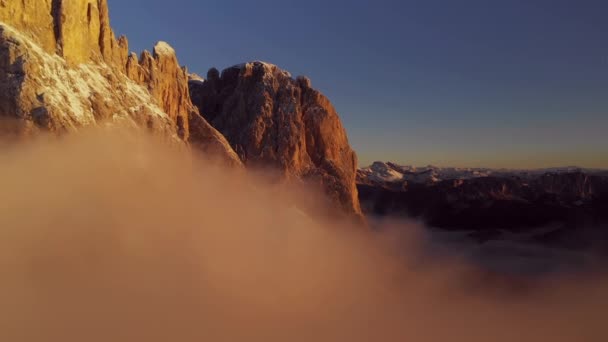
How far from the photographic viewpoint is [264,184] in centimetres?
12481

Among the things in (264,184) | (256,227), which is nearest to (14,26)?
(256,227)

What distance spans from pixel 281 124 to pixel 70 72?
74860mm

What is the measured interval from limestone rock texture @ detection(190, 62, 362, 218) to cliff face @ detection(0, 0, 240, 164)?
45851mm

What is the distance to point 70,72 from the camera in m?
60.4

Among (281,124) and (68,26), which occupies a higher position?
(68,26)

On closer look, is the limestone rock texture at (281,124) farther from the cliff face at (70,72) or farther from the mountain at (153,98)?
the cliff face at (70,72)

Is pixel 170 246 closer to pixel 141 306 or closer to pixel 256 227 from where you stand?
pixel 141 306

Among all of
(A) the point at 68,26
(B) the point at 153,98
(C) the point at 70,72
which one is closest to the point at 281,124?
(B) the point at 153,98

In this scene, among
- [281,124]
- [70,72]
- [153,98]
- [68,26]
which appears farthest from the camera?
[281,124]

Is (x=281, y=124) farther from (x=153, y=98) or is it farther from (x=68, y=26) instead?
(x=68, y=26)

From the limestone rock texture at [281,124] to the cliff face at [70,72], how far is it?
150ft

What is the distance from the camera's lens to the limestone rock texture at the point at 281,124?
129m

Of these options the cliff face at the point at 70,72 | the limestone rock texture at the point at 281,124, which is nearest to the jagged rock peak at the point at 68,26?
the cliff face at the point at 70,72

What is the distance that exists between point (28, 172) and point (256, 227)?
6196 cm
